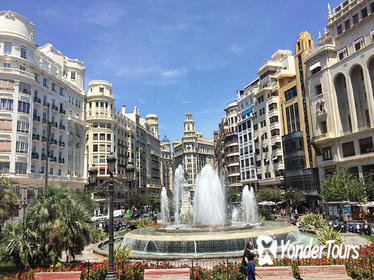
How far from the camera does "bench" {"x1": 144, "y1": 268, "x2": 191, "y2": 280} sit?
36.8 feet

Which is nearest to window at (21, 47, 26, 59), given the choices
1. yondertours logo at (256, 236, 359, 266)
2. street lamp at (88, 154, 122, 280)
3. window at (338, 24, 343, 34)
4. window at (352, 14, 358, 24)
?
street lamp at (88, 154, 122, 280)

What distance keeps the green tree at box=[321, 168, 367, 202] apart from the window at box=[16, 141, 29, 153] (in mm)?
40123

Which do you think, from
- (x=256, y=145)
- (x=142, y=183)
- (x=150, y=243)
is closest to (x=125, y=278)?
(x=150, y=243)

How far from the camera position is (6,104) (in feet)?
141

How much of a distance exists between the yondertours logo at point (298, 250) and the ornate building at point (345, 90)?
29828mm

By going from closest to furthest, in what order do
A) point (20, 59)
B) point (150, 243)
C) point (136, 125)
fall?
point (150, 243) → point (20, 59) → point (136, 125)

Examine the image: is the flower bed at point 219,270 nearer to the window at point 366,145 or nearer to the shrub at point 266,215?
the shrub at point 266,215

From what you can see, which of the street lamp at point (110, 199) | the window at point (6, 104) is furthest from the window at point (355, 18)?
the window at point (6, 104)

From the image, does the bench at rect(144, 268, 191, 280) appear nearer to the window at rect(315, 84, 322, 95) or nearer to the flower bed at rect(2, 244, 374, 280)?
the flower bed at rect(2, 244, 374, 280)

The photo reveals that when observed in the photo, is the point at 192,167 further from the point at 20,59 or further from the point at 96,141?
the point at 20,59

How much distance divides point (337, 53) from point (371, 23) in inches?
272

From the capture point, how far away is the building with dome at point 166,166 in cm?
17050

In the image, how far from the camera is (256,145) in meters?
72.0

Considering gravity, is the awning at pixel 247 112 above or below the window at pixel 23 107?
above
